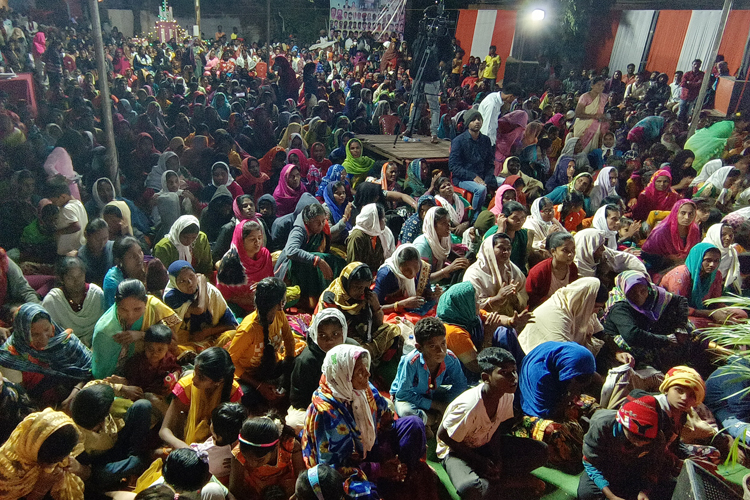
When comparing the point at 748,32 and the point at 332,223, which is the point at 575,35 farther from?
the point at 332,223

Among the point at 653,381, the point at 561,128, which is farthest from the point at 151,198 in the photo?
the point at 561,128

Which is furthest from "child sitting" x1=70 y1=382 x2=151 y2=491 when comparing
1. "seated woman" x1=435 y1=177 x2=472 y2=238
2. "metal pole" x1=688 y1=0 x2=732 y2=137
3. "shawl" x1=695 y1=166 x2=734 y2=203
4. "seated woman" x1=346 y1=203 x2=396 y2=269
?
"metal pole" x1=688 y1=0 x2=732 y2=137

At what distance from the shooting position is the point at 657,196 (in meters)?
5.84

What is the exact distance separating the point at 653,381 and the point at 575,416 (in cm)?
64

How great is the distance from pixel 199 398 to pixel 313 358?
2.01 feet

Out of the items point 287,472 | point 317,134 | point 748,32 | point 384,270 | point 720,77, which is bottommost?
point 287,472

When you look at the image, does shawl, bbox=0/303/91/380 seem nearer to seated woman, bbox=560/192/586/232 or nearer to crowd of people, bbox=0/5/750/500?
crowd of people, bbox=0/5/750/500

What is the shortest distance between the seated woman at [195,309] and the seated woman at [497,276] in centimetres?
185

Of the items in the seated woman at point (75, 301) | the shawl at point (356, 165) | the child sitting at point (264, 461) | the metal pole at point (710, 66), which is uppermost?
the metal pole at point (710, 66)

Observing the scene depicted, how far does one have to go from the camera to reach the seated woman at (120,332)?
2.86 metres

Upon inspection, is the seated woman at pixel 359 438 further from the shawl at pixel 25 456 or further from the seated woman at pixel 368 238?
the seated woman at pixel 368 238

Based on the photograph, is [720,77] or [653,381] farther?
[720,77]

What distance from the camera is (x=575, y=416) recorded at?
3049mm

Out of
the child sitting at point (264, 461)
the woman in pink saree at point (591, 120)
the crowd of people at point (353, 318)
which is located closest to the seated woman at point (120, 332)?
the crowd of people at point (353, 318)
